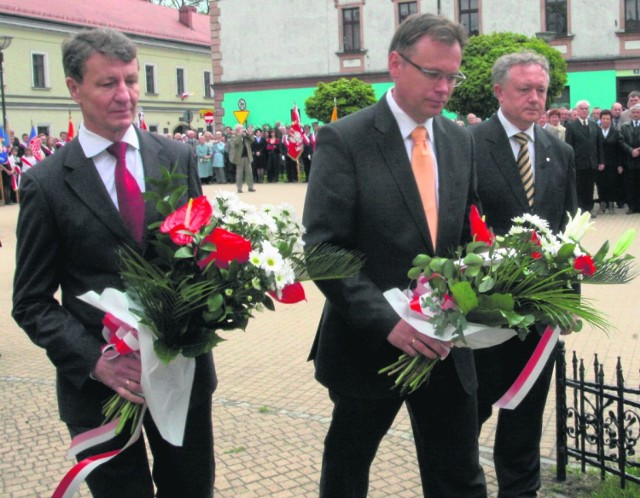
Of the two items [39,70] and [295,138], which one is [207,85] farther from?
[295,138]

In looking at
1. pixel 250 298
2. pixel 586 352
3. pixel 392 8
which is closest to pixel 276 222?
pixel 250 298

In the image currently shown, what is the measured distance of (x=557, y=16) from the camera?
1516 inches

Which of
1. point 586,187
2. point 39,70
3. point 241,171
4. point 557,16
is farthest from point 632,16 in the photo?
point 39,70

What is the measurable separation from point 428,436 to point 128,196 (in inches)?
55.2

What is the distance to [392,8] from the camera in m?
42.0

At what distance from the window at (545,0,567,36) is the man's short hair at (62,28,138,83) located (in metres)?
38.1

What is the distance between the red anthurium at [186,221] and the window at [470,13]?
3930 cm

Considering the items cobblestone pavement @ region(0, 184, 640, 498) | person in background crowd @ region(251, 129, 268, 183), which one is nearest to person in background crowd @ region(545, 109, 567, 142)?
cobblestone pavement @ region(0, 184, 640, 498)

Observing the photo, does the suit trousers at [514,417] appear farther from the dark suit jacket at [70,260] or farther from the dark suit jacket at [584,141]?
the dark suit jacket at [584,141]

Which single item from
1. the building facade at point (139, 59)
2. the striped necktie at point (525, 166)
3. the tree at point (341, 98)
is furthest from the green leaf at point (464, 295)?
the building facade at point (139, 59)

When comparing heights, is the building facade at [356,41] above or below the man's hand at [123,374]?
above

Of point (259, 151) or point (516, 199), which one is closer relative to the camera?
point (516, 199)

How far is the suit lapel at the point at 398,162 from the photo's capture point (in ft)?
10.6

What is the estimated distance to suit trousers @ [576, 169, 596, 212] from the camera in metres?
16.2
